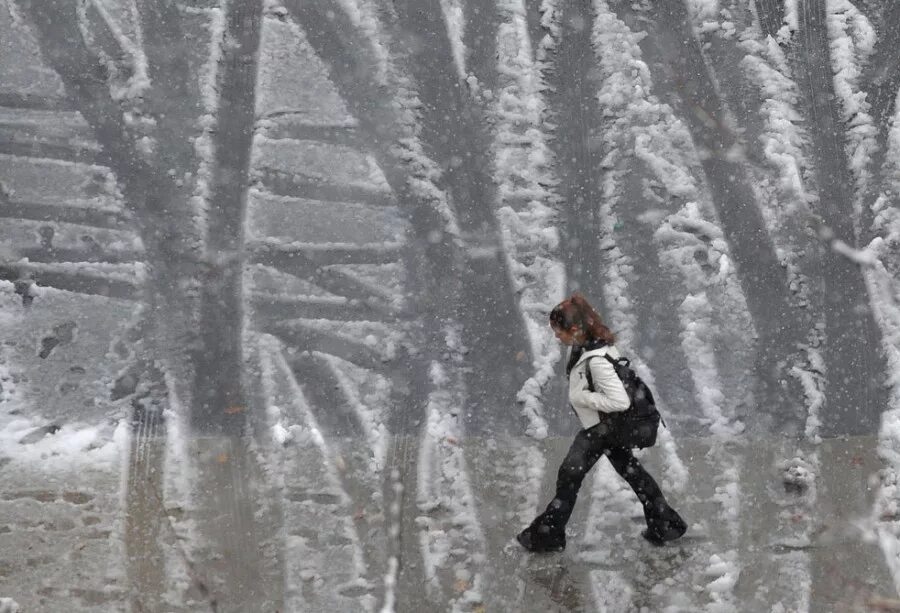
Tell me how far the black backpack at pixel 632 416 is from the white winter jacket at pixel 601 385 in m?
0.03

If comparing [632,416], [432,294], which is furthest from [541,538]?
[432,294]

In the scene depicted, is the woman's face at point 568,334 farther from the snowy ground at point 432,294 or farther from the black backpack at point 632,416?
the snowy ground at point 432,294

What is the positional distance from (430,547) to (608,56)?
4.57 metres

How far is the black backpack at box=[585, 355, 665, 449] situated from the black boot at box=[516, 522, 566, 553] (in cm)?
79

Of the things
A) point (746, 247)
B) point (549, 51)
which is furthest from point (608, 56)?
point (746, 247)

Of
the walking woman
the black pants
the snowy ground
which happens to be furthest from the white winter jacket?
the snowy ground

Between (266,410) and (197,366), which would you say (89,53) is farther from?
(266,410)

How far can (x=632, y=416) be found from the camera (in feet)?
17.5

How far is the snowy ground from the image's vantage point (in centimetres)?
599

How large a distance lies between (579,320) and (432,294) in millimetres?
2284

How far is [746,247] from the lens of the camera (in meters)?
7.55

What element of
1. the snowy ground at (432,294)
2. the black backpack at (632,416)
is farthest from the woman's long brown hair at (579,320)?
the snowy ground at (432,294)

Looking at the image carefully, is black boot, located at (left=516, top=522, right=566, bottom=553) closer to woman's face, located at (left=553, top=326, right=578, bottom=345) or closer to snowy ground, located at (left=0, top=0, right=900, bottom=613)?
snowy ground, located at (left=0, top=0, right=900, bottom=613)

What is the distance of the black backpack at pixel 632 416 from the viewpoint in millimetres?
5301
